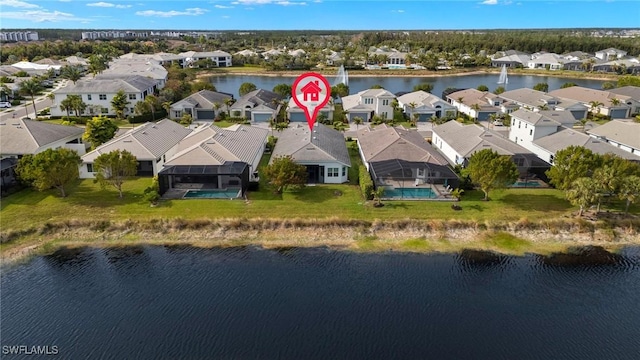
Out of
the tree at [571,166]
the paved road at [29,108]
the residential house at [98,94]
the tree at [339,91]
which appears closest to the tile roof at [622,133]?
the tree at [571,166]

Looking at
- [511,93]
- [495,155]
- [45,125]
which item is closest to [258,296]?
[495,155]

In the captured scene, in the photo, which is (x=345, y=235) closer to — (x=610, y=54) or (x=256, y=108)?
(x=256, y=108)

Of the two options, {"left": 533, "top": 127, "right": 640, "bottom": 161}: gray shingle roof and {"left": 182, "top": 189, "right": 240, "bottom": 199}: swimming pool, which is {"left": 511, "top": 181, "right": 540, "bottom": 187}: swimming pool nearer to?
{"left": 533, "top": 127, "right": 640, "bottom": 161}: gray shingle roof

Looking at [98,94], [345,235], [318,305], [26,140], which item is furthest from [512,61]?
[318,305]

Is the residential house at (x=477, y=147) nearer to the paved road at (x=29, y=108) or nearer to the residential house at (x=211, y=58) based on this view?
the paved road at (x=29, y=108)

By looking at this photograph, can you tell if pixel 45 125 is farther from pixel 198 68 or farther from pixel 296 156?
pixel 198 68

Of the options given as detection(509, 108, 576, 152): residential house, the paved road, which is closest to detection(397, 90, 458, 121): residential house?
detection(509, 108, 576, 152): residential house
